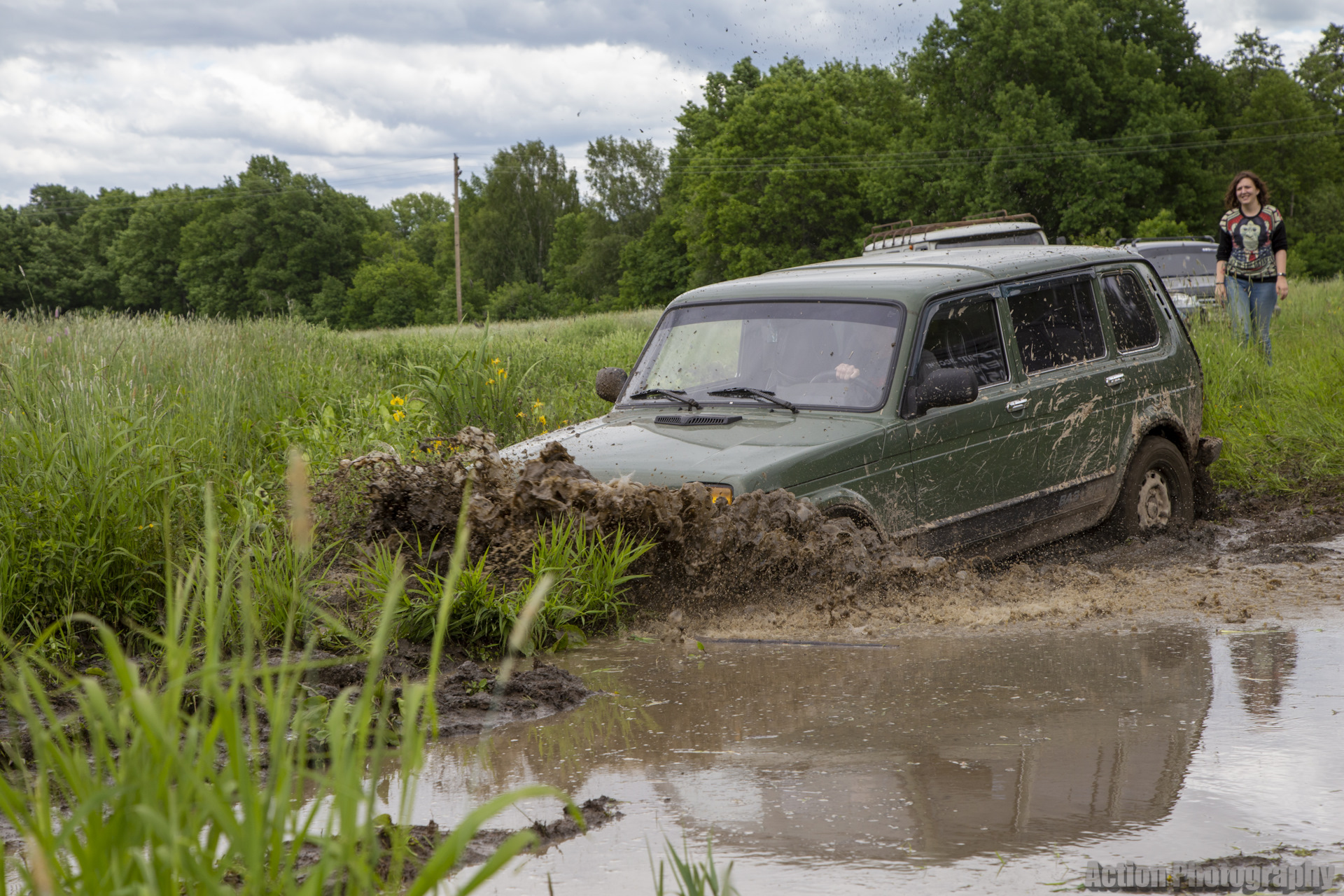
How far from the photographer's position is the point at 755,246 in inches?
2621

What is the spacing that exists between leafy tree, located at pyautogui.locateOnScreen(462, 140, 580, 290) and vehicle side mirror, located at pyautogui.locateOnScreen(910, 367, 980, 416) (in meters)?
92.3

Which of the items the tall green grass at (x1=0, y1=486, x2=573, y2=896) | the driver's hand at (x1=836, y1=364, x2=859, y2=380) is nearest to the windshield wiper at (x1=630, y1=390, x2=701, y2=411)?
the driver's hand at (x1=836, y1=364, x2=859, y2=380)

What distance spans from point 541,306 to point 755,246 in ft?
96.4

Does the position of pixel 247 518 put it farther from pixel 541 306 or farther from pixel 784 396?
pixel 541 306

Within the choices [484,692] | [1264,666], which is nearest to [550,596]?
[484,692]

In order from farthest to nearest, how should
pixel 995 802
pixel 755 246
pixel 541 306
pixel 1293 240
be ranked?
1. pixel 541 306
2. pixel 755 246
3. pixel 1293 240
4. pixel 995 802

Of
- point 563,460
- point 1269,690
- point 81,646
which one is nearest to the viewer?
point 1269,690

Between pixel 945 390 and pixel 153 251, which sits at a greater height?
pixel 153 251

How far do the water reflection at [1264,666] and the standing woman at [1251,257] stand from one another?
7460 mm

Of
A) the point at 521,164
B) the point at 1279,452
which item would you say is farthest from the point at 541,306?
the point at 1279,452

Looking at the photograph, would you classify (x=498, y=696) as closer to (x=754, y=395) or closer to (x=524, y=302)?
(x=754, y=395)

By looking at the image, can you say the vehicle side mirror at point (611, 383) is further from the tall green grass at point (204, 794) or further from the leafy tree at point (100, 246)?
the leafy tree at point (100, 246)

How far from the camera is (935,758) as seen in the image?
3867 mm

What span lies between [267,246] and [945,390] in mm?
92775
